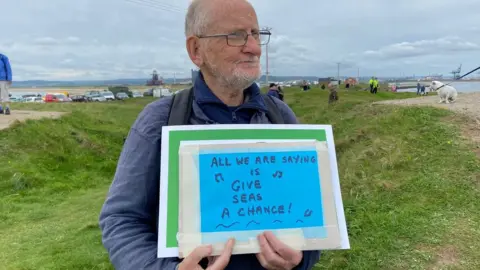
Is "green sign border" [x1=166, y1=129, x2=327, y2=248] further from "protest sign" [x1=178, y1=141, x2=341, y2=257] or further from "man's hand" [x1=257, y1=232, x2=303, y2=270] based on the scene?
"man's hand" [x1=257, y1=232, x2=303, y2=270]

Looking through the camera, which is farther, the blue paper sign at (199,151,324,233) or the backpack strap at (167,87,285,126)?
the backpack strap at (167,87,285,126)

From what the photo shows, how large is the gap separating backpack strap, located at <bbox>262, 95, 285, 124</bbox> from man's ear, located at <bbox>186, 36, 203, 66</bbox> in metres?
0.38

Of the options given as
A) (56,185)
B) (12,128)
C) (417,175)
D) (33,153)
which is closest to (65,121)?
(12,128)

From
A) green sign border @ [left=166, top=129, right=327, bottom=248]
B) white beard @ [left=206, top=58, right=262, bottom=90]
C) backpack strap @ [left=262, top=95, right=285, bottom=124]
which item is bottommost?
green sign border @ [left=166, top=129, right=327, bottom=248]

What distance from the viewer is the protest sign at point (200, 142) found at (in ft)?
4.84

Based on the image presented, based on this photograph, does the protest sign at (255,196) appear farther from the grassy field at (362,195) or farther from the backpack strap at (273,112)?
the grassy field at (362,195)

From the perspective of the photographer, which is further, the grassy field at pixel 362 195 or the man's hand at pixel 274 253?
the grassy field at pixel 362 195

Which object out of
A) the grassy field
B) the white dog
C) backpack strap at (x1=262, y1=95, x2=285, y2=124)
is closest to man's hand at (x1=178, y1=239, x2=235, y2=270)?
backpack strap at (x1=262, y1=95, x2=285, y2=124)

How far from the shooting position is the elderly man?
5.03 feet

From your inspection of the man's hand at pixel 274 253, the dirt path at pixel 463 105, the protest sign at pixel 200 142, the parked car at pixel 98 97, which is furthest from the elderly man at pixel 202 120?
the parked car at pixel 98 97

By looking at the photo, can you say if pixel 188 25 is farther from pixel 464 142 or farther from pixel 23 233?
pixel 464 142

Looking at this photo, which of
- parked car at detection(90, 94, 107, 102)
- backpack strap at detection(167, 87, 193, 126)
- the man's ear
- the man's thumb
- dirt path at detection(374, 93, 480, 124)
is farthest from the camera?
parked car at detection(90, 94, 107, 102)

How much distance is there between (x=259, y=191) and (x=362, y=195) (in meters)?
5.10

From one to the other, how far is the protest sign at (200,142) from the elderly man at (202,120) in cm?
12
